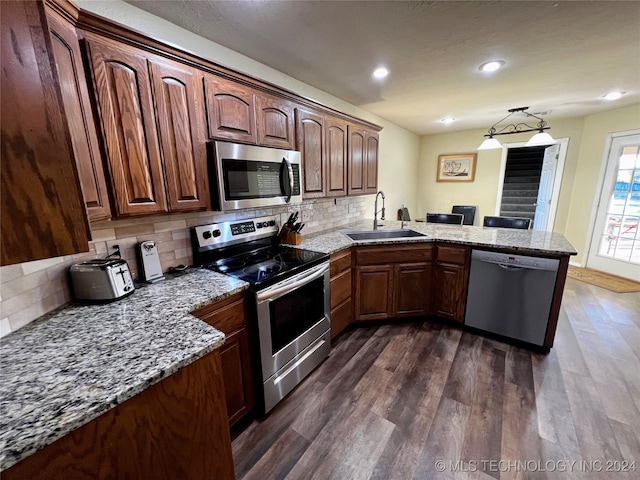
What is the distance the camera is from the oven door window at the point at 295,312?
159 cm

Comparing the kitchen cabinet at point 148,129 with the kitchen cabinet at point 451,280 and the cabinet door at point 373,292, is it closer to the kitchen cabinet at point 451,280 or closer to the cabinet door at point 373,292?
the cabinet door at point 373,292

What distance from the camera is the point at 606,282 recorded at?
354 centimetres

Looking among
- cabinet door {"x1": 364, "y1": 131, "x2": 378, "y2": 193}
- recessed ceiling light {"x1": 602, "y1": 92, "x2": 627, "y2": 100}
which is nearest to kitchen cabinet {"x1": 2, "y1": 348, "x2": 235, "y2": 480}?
cabinet door {"x1": 364, "y1": 131, "x2": 378, "y2": 193}

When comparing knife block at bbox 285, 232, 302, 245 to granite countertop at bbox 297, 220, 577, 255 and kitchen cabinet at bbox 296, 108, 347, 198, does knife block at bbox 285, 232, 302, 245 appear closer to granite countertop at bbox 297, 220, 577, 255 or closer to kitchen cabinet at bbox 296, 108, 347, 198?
granite countertop at bbox 297, 220, 577, 255

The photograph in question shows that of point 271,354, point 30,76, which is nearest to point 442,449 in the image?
point 271,354

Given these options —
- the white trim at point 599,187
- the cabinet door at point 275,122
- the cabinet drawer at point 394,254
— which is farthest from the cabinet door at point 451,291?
the white trim at point 599,187

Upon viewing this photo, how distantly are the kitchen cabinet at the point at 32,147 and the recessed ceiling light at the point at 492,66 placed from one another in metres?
2.73

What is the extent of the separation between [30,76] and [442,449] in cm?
219

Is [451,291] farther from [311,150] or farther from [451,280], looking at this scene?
[311,150]

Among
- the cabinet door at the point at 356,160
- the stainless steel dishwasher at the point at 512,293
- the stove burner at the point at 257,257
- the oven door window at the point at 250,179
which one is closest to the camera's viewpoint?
the oven door window at the point at 250,179

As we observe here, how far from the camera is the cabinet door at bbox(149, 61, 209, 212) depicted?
1303 millimetres

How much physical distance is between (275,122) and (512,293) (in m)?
2.36

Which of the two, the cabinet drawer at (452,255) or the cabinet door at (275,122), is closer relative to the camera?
the cabinet door at (275,122)

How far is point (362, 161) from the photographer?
2928 millimetres
